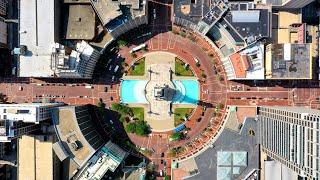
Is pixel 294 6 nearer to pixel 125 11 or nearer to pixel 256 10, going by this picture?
pixel 256 10

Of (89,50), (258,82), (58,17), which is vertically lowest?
(258,82)

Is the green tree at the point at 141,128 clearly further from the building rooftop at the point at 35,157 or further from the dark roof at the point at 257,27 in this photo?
the dark roof at the point at 257,27

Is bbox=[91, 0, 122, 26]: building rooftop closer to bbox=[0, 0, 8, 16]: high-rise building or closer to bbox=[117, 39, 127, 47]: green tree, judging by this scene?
bbox=[117, 39, 127, 47]: green tree

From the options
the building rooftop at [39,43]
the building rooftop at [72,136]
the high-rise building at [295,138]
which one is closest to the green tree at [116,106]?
the building rooftop at [72,136]

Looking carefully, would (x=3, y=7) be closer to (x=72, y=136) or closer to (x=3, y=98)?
(x=3, y=98)

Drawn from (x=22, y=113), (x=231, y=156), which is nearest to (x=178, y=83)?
(x=231, y=156)

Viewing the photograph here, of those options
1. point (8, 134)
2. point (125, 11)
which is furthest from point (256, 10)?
point (8, 134)
